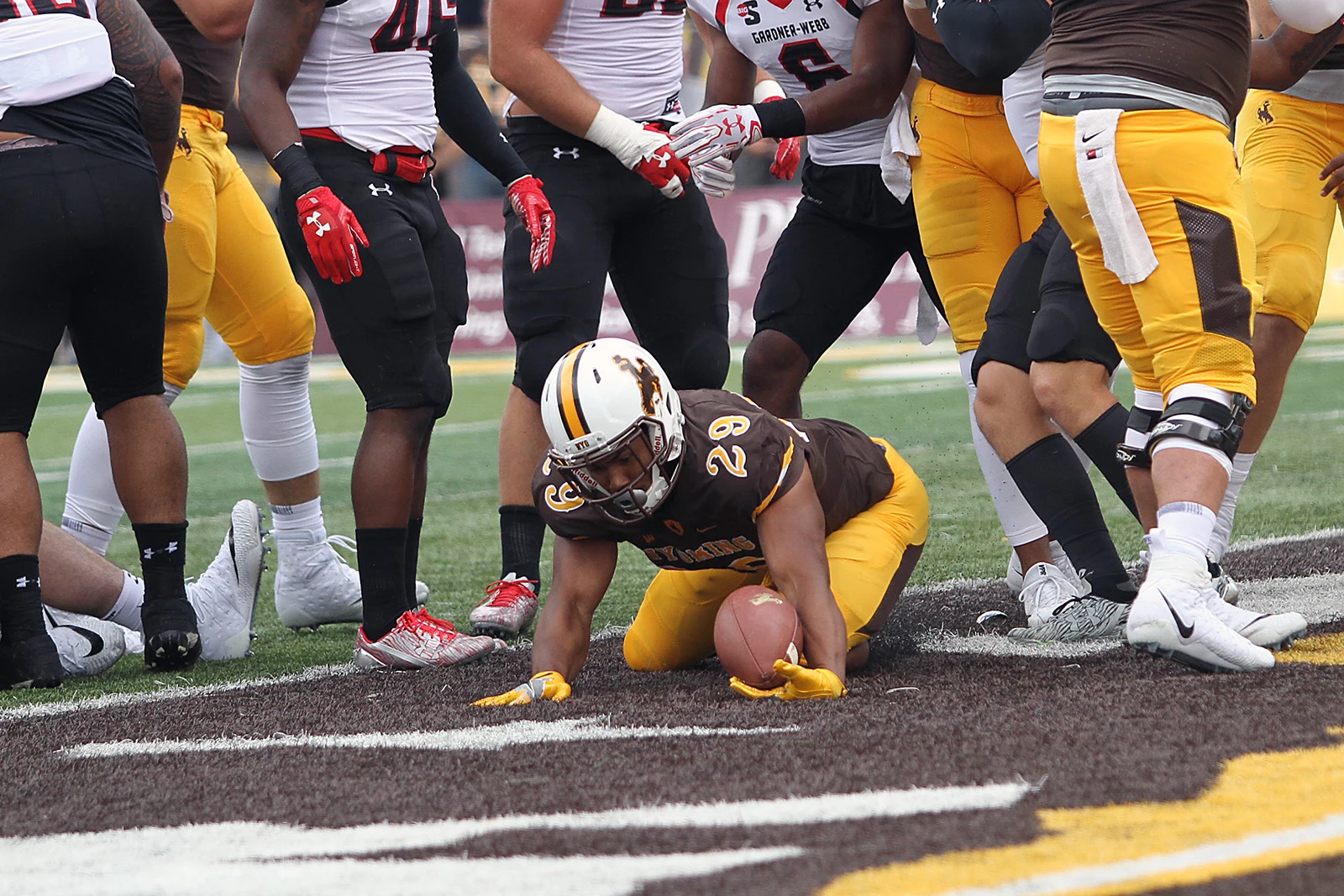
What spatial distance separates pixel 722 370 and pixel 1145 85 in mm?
1632

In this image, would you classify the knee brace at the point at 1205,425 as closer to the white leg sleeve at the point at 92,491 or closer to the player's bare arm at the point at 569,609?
the player's bare arm at the point at 569,609

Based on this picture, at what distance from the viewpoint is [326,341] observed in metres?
17.4

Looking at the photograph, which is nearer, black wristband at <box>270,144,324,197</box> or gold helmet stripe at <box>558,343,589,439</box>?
gold helmet stripe at <box>558,343,589,439</box>

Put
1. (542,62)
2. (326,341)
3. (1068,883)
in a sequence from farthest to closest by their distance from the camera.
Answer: (326,341), (542,62), (1068,883)

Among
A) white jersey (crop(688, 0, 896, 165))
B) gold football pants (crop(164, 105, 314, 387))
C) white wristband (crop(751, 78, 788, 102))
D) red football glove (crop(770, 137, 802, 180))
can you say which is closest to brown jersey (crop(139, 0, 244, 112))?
gold football pants (crop(164, 105, 314, 387))

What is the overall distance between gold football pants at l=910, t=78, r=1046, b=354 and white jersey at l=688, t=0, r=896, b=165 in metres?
0.26

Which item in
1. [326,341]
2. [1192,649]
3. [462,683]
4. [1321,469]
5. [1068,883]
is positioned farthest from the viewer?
[326,341]

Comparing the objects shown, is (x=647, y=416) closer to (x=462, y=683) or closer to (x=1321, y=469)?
(x=462, y=683)

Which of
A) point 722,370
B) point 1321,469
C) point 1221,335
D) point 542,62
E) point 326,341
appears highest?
point 542,62

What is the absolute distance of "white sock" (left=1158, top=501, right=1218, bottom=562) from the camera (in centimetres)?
300

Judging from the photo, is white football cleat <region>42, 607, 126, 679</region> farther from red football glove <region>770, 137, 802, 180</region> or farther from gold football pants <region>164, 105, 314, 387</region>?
red football glove <region>770, 137, 802, 180</region>

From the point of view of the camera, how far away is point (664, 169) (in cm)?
409

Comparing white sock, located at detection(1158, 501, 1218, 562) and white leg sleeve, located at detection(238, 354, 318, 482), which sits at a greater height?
white sock, located at detection(1158, 501, 1218, 562)

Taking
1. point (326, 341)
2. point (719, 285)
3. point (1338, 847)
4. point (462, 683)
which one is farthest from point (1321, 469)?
point (326, 341)
